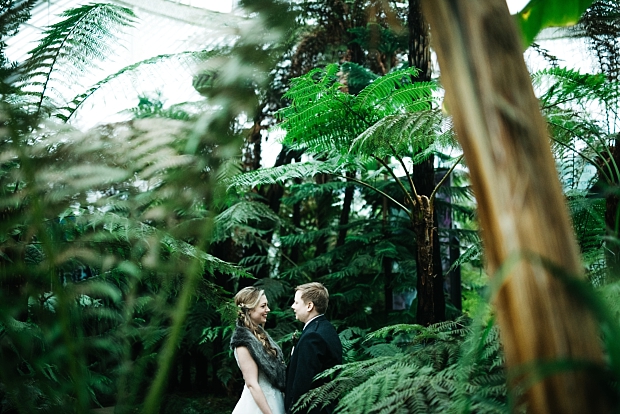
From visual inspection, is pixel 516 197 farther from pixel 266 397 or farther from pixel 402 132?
pixel 266 397

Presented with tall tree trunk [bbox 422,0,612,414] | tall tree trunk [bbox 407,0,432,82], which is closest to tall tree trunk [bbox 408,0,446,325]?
tall tree trunk [bbox 407,0,432,82]

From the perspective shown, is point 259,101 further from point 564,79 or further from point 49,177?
point 564,79

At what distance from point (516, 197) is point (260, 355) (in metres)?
2.48

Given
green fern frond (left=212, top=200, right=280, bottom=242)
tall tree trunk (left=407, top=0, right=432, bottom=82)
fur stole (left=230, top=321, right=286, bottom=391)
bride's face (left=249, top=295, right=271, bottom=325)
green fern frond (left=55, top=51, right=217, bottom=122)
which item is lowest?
fur stole (left=230, top=321, right=286, bottom=391)

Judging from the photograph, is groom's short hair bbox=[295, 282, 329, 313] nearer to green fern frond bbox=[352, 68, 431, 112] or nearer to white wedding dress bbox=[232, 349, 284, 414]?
white wedding dress bbox=[232, 349, 284, 414]

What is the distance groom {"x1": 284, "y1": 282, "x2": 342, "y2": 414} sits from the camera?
241 centimetres

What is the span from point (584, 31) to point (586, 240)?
5.37ft

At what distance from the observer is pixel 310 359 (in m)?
2.45

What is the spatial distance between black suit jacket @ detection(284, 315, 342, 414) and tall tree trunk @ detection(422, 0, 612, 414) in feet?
7.15

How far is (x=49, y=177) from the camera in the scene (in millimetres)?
560

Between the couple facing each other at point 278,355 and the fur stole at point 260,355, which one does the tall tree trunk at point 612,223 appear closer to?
the couple facing each other at point 278,355

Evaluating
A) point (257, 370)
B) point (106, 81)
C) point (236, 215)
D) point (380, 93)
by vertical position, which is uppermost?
point (380, 93)

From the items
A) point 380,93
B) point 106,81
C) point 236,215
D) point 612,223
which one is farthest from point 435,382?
point 236,215

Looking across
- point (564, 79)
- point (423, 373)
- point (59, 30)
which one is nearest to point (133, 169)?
point (423, 373)
